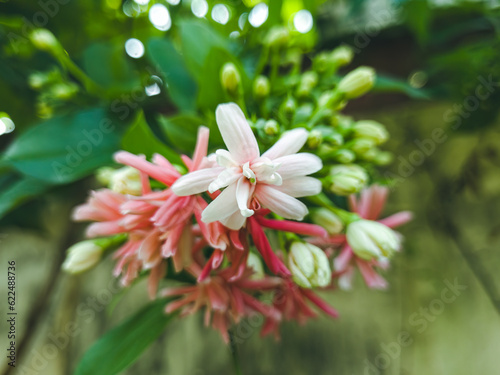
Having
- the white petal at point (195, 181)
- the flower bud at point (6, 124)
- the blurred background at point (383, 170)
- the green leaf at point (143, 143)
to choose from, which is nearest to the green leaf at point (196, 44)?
the blurred background at point (383, 170)

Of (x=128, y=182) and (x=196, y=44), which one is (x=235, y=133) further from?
(x=196, y=44)

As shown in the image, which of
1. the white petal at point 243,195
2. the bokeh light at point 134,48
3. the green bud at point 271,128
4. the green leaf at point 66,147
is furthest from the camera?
the bokeh light at point 134,48

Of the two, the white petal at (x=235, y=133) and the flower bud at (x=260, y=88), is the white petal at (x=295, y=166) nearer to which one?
the white petal at (x=235, y=133)

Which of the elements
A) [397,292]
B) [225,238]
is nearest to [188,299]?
[225,238]

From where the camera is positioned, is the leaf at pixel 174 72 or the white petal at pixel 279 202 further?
the leaf at pixel 174 72

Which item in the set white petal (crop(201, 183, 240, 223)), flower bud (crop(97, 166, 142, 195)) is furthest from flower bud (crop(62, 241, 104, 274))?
white petal (crop(201, 183, 240, 223))
